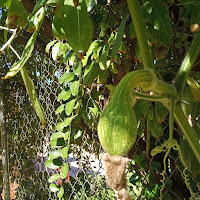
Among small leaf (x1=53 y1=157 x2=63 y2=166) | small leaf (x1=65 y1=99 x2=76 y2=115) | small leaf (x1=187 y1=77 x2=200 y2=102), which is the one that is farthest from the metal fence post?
small leaf (x1=187 y1=77 x2=200 y2=102)

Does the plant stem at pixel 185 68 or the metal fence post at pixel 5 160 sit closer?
the plant stem at pixel 185 68

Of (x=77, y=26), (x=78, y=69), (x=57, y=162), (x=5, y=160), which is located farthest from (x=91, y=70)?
(x=5, y=160)

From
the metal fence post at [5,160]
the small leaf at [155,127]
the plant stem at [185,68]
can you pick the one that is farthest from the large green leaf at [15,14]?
the metal fence post at [5,160]

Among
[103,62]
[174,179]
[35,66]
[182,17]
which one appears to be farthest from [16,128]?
[182,17]

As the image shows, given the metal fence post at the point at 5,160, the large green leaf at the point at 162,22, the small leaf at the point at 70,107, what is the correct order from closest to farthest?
the large green leaf at the point at 162,22, the small leaf at the point at 70,107, the metal fence post at the point at 5,160

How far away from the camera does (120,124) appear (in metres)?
0.39

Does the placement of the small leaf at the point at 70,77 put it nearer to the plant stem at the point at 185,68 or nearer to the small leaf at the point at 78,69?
the small leaf at the point at 78,69

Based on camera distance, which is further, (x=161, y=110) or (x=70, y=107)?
(x=70, y=107)

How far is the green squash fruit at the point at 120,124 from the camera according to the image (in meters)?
0.38

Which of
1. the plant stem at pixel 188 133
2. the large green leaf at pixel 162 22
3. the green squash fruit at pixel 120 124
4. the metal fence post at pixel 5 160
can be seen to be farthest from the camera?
the metal fence post at pixel 5 160

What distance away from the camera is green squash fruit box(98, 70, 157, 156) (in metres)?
0.38

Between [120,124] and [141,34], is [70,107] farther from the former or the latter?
[120,124]

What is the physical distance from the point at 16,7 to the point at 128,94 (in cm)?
27

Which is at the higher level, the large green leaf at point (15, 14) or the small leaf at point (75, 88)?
the large green leaf at point (15, 14)
